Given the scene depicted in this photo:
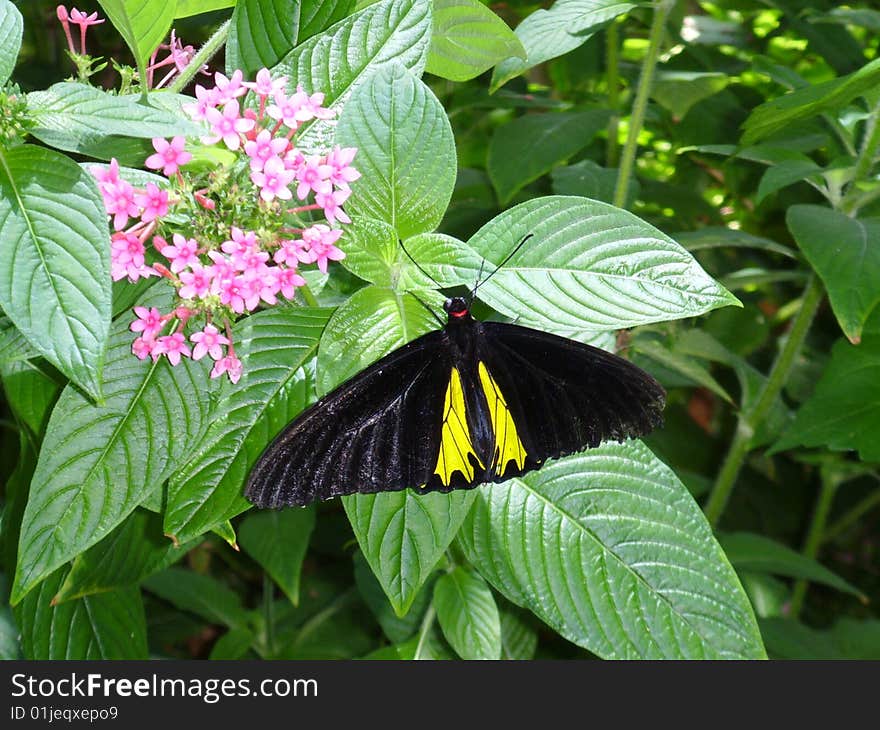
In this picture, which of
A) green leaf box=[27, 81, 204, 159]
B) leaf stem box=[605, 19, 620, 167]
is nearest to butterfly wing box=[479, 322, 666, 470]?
green leaf box=[27, 81, 204, 159]

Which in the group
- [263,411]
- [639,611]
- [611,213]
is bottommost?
[639,611]

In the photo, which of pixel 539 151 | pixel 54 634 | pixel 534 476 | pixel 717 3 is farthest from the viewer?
pixel 717 3

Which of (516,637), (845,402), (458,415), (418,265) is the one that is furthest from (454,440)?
(845,402)

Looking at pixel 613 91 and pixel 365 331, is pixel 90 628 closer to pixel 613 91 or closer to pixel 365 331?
pixel 365 331

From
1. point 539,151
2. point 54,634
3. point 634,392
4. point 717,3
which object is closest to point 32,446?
point 54,634

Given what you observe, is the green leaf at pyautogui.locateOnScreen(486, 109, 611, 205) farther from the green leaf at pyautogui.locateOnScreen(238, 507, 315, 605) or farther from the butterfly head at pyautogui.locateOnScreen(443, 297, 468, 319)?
the butterfly head at pyautogui.locateOnScreen(443, 297, 468, 319)

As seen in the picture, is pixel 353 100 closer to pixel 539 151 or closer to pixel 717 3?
pixel 539 151

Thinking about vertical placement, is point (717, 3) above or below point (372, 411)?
below
